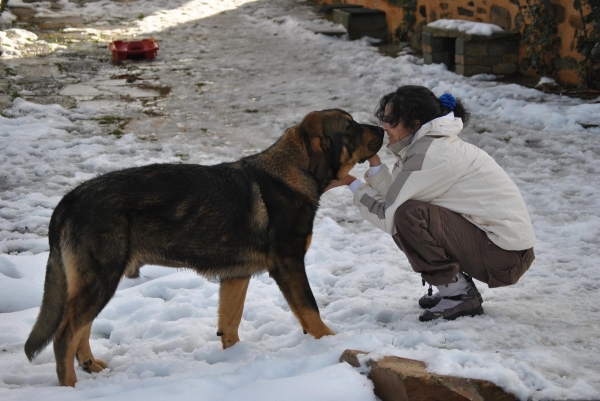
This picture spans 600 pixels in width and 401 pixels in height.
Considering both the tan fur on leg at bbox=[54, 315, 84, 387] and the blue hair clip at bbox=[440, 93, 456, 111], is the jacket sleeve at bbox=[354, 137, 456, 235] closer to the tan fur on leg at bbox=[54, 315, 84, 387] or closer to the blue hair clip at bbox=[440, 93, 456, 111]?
the blue hair clip at bbox=[440, 93, 456, 111]

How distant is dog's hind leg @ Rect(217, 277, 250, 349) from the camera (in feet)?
13.5

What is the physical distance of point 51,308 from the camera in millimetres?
3592

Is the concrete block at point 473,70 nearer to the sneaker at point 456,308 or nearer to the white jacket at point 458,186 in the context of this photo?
the white jacket at point 458,186

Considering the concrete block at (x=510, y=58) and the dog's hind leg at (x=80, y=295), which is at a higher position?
the dog's hind leg at (x=80, y=295)

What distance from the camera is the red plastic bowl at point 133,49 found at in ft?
42.8

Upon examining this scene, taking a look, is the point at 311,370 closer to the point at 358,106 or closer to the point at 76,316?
the point at 76,316

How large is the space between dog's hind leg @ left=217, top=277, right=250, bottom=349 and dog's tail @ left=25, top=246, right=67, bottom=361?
92 centimetres

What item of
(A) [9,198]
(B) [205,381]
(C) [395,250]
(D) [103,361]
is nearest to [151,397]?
(B) [205,381]

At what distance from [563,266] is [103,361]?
3168 millimetres

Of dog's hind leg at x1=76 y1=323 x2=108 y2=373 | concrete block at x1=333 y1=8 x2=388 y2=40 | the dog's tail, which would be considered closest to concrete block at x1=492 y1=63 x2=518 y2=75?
concrete block at x1=333 y1=8 x2=388 y2=40

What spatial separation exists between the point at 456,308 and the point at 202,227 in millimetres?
1558

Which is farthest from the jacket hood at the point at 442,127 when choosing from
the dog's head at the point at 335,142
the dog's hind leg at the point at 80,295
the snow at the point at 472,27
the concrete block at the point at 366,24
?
the concrete block at the point at 366,24

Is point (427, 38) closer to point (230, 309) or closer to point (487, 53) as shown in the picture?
point (487, 53)

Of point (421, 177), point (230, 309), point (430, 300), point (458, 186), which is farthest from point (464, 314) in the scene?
point (230, 309)
